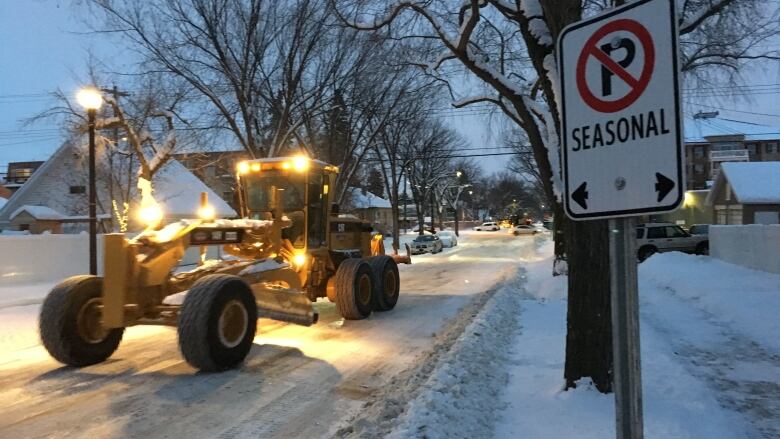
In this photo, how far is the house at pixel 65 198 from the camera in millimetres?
33844

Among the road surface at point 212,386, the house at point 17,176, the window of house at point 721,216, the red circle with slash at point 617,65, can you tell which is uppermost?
the house at point 17,176

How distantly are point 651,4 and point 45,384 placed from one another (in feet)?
23.5

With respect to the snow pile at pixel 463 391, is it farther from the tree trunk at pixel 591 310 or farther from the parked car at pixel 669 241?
the parked car at pixel 669 241

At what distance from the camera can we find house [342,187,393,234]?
2472 inches

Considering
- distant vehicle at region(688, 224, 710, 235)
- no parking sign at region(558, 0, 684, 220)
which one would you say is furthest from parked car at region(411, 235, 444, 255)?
no parking sign at region(558, 0, 684, 220)

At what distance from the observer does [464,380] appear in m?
5.81

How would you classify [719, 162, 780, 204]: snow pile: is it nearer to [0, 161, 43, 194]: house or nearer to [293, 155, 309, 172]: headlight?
[293, 155, 309, 172]: headlight

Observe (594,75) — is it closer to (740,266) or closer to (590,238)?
(590,238)

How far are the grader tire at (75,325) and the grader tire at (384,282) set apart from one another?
5275 mm

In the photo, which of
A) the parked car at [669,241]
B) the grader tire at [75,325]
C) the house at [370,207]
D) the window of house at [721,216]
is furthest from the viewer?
the house at [370,207]

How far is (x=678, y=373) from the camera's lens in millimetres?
6109

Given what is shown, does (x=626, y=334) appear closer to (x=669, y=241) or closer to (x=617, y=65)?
(x=617, y=65)

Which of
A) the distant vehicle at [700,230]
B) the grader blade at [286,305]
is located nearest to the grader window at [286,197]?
the grader blade at [286,305]

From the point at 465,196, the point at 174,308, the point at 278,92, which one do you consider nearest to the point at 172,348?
the point at 174,308
